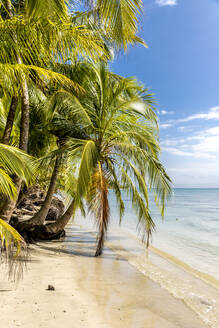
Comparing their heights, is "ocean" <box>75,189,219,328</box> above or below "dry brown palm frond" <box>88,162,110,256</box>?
below

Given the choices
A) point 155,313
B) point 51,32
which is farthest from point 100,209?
point 51,32

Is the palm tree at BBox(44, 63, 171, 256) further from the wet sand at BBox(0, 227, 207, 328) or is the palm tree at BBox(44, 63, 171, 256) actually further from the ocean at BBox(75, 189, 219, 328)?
the wet sand at BBox(0, 227, 207, 328)

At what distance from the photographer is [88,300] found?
3.87m

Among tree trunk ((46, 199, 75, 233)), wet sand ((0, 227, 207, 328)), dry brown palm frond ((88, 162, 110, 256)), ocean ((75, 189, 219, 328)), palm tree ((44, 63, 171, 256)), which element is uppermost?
palm tree ((44, 63, 171, 256))

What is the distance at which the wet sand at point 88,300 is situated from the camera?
10.6 feet

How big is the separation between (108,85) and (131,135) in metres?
1.86

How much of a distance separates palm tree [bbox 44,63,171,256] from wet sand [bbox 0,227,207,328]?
47.6 inches

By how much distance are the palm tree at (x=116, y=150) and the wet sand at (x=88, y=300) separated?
1.21 metres

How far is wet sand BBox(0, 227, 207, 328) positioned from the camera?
3.23m

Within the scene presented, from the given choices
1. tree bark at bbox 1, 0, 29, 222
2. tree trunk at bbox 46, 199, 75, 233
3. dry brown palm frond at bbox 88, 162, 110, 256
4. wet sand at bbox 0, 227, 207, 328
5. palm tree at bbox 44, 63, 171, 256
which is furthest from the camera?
tree trunk at bbox 46, 199, 75, 233

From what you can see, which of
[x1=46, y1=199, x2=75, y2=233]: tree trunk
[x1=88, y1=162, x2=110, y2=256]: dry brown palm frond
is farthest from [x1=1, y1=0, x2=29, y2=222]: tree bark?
[x1=46, y1=199, x2=75, y2=233]: tree trunk

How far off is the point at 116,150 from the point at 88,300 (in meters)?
3.98

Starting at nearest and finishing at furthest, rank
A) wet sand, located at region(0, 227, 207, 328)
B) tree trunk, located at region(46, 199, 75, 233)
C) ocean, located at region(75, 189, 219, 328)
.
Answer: wet sand, located at region(0, 227, 207, 328) < ocean, located at region(75, 189, 219, 328) < tree trunk, located at region(46, 199, 75, 233)

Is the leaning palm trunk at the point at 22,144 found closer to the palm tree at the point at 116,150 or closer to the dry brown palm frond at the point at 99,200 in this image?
the palm tree at the point at 116,150
